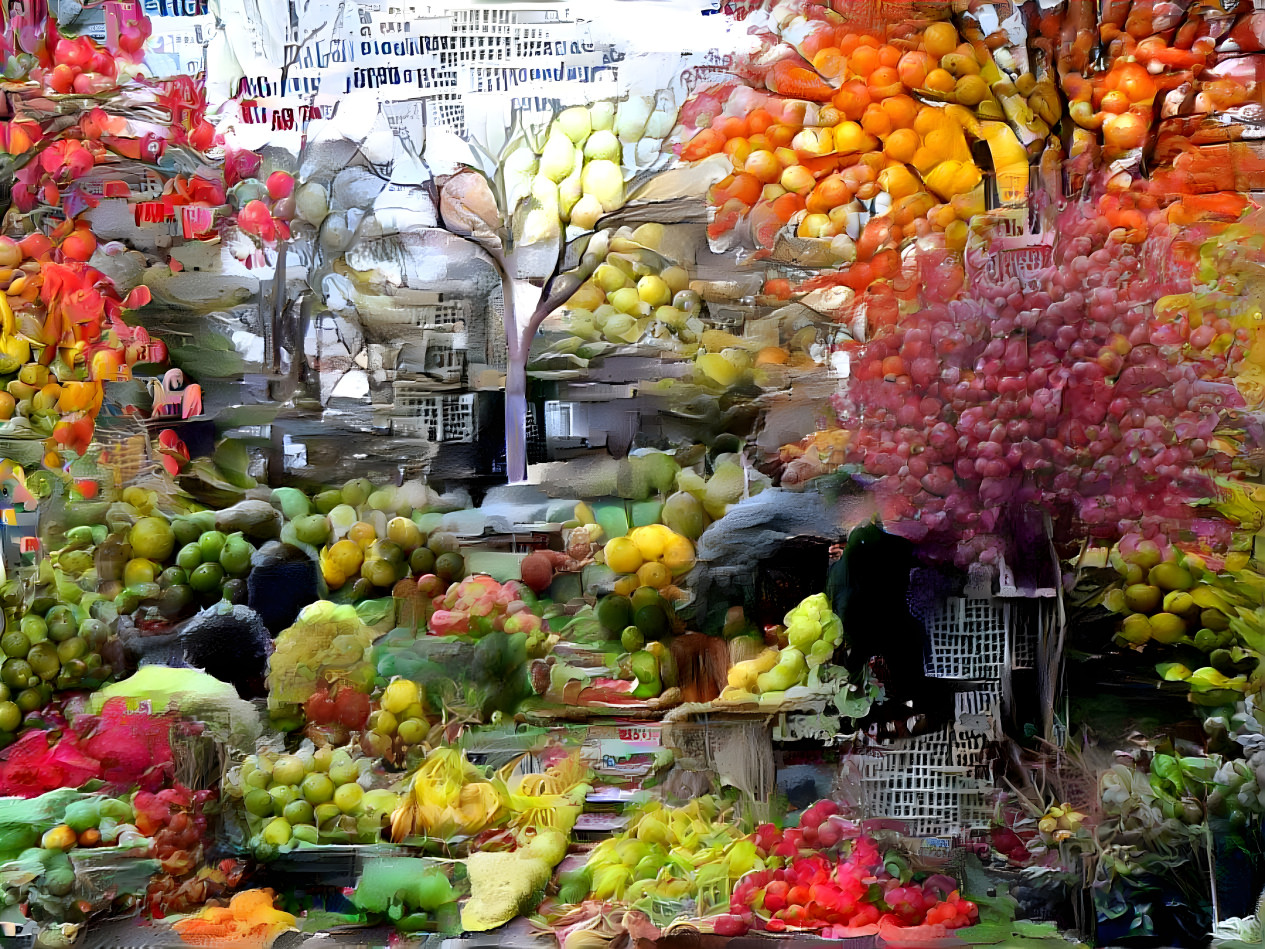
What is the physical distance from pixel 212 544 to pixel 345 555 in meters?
0.28

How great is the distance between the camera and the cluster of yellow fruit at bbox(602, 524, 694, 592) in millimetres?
2105

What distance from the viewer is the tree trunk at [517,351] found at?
2.11 m

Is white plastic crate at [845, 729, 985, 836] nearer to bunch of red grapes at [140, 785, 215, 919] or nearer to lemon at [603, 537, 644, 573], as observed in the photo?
lemon at [603, 537, 644, 573]

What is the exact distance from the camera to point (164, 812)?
7.05ft

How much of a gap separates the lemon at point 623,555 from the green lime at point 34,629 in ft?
3.91

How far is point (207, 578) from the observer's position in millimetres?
2160

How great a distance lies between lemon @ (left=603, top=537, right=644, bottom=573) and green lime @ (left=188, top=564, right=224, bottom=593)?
2.65 feet

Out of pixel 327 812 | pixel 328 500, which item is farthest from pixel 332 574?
pixel 327 812

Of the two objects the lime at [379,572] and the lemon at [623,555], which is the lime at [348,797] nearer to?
the lime at [379,572]

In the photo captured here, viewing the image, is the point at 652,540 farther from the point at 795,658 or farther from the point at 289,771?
the point at 289,771

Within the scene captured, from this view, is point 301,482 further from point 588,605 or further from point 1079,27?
point 1079,27

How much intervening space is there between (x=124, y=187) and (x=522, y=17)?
0.89 metres

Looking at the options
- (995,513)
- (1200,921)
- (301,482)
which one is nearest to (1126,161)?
(995,513)

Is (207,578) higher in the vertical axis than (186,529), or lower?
lower
